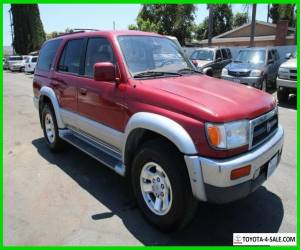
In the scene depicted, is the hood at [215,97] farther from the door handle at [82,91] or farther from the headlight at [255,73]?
the headlight at [255,73]

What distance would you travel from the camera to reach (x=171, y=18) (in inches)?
1551

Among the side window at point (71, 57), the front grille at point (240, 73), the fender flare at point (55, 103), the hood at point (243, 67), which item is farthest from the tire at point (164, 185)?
the hood at point (243, 67)

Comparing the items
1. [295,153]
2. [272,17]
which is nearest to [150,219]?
[295,153]

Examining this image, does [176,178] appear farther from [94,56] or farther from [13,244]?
[94,56]

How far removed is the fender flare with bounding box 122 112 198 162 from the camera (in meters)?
2.95

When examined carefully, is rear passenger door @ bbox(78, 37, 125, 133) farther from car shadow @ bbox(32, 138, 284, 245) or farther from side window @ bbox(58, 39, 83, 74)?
car shadow @ bbox(32, 138, 284, 245)

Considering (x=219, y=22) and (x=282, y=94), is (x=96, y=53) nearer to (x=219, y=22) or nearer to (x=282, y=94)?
(x=282, y=94)

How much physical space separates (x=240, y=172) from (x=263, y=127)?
27.0 inches

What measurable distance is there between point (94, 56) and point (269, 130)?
2533 millimetres

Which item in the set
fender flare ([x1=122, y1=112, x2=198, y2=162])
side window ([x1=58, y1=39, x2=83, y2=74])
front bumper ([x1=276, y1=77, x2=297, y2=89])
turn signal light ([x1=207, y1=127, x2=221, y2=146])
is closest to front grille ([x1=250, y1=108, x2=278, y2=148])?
turn signal light ([x1=207, y1=127, x2=221, y2=146])

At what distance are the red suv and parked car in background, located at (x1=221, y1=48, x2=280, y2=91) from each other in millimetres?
7432

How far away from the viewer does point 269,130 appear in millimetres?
3525

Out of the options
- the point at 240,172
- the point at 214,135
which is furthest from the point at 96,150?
the point at 240,172

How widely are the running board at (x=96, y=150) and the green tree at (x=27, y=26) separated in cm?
4491
